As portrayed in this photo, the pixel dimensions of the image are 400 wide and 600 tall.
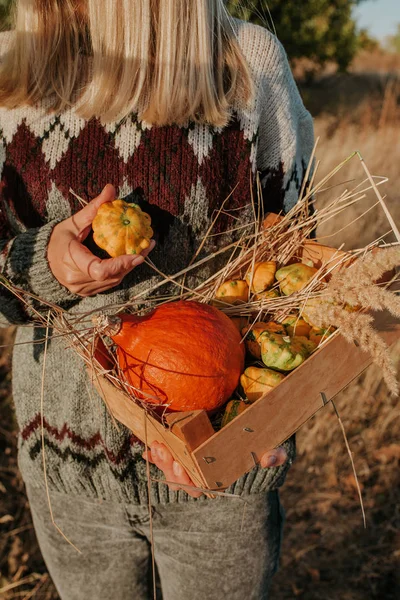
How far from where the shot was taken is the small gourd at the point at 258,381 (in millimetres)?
1141

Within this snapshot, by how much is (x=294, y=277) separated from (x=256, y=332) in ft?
0.61

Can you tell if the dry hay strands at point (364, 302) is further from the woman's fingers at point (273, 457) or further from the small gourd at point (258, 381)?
the woman's fingers at point (273, 457)

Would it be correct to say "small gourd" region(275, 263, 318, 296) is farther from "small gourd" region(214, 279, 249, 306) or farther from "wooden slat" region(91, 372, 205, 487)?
"wooden slat" region(91, 372, 205, 487)

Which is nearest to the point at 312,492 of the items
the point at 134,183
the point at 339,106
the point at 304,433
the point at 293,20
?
the point at 304,433

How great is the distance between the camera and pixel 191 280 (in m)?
1.56

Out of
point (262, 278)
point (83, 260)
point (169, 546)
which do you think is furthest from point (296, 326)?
point (169, 546)

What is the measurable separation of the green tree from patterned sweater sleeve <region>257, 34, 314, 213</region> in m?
6.32

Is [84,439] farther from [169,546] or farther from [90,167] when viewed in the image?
[90,167]

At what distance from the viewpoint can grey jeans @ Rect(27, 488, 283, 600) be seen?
5.24ft

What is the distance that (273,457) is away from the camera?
4.26 ft

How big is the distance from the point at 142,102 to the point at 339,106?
10093 millimetres

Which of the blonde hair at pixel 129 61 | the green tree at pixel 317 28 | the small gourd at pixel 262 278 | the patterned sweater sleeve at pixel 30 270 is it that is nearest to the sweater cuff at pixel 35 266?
the patterned sweater sleeve at pixel 30 270

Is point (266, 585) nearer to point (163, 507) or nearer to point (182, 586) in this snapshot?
point (182, 586)

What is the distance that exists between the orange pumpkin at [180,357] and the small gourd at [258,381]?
3 centimetres
